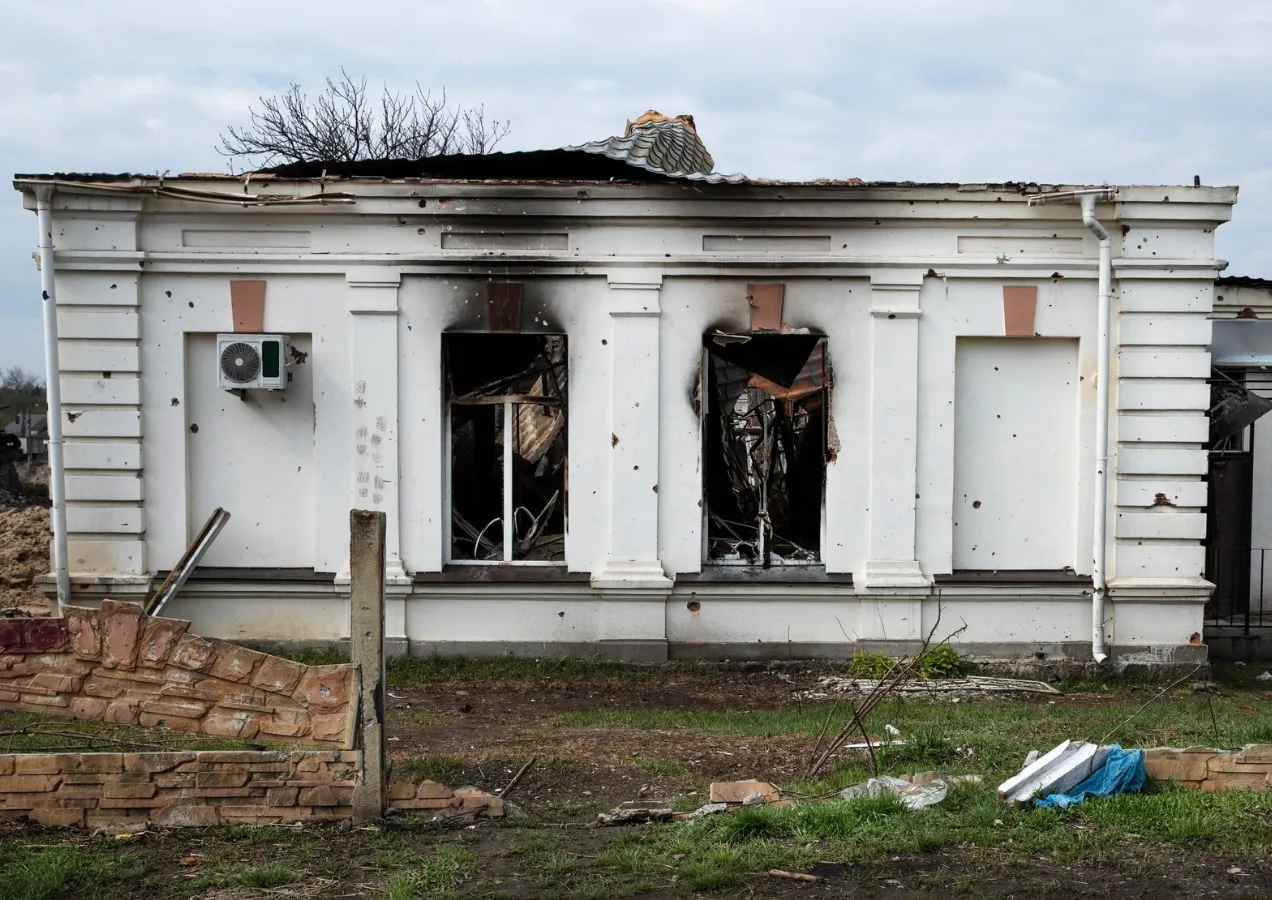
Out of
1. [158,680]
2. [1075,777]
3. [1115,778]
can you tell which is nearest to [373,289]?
[158,680]

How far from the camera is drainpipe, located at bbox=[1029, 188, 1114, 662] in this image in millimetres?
10312

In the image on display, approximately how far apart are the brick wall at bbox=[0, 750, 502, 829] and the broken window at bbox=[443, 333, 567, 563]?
15.6 feet

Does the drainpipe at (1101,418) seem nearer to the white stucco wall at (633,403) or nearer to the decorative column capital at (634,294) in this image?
the white stucco wall at (633,403)

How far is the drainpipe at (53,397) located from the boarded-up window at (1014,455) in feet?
25.9

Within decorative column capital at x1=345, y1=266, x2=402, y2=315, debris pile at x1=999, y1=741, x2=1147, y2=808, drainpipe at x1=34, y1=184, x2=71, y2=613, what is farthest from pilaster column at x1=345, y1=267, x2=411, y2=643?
debris pile at x1=999, y1=741, x2=1147, y2=808

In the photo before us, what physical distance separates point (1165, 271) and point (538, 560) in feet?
20.2

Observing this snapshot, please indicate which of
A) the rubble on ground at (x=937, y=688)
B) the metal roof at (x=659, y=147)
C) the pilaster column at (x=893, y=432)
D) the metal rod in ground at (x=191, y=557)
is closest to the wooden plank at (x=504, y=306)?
the metal roof at (x=659, y=147)

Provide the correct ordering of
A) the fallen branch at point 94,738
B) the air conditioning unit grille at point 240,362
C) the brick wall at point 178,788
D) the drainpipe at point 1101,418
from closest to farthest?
the brick wall at point 178,788 → the fallen branch at point 94,738 → the air conditioning unit grille at point 240,362 → the drainpipe at point 1101,418

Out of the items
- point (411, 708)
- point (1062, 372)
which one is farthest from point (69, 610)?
point (1062, 372)

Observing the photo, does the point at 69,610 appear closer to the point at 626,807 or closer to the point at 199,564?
the point at 199,564

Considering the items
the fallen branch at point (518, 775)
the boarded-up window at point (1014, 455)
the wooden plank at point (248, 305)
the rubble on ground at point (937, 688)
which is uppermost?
the wooden plank at point (248, 305)

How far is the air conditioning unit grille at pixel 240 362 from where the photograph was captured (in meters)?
10.2

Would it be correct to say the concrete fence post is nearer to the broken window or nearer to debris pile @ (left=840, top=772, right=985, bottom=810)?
debris pile @ (left=840, top=772, right=985, bottom=810)

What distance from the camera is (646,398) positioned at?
10.5 metres
